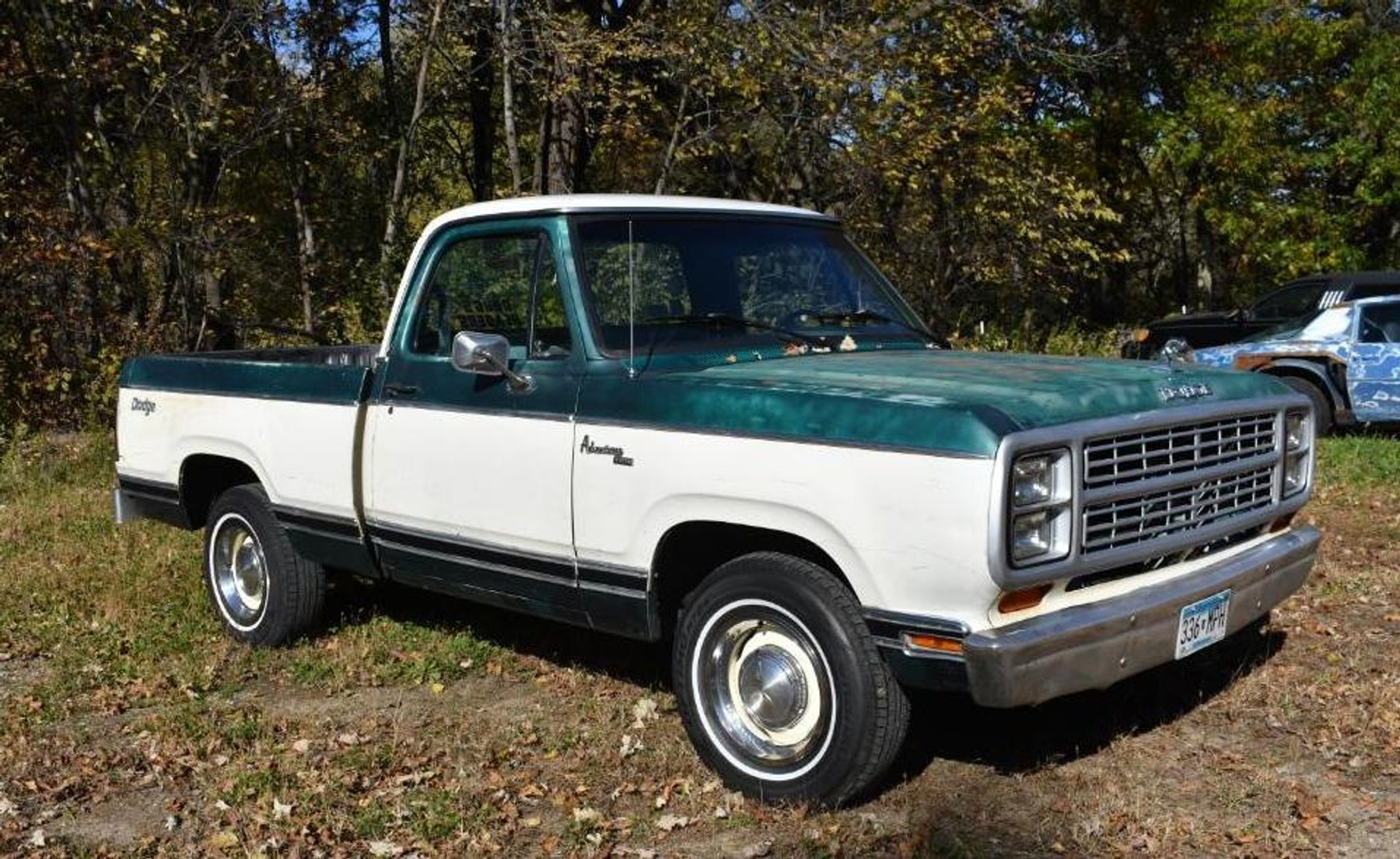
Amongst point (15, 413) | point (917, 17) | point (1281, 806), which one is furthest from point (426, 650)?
point (917, 17)

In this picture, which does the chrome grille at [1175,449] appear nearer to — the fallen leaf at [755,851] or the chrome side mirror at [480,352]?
the fallen leaf at [755,851]

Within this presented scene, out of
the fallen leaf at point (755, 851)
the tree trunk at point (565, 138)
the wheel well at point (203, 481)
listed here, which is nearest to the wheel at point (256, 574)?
the wheel well at point (203, 481)

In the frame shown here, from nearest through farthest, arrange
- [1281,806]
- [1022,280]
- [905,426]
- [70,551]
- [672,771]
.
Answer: [905,426] → [1281,806] → [672,771] → [70,551] → [1022,280]

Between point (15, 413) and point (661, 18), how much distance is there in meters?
8.11

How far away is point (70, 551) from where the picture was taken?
8.49 m

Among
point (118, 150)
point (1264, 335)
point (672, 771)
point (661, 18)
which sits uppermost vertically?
point (661, 18)

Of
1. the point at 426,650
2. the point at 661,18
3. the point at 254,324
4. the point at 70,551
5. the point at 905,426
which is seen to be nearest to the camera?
the point at 905,426

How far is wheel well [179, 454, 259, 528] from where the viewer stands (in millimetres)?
6754

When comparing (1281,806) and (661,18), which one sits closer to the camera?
(1281,806)

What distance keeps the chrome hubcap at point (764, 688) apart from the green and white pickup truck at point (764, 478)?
10 millimetres

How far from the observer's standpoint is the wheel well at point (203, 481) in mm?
6754

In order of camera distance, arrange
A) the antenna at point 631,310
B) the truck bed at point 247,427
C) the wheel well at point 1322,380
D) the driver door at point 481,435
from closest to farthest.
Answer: the antenna at point 631,310, the driver door at point 481,435, the truck bed at point 247,427, the wheel well at point 1322,380

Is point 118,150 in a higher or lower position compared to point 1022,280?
higher

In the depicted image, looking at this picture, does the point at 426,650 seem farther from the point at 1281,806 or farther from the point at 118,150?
the point at 118,150
